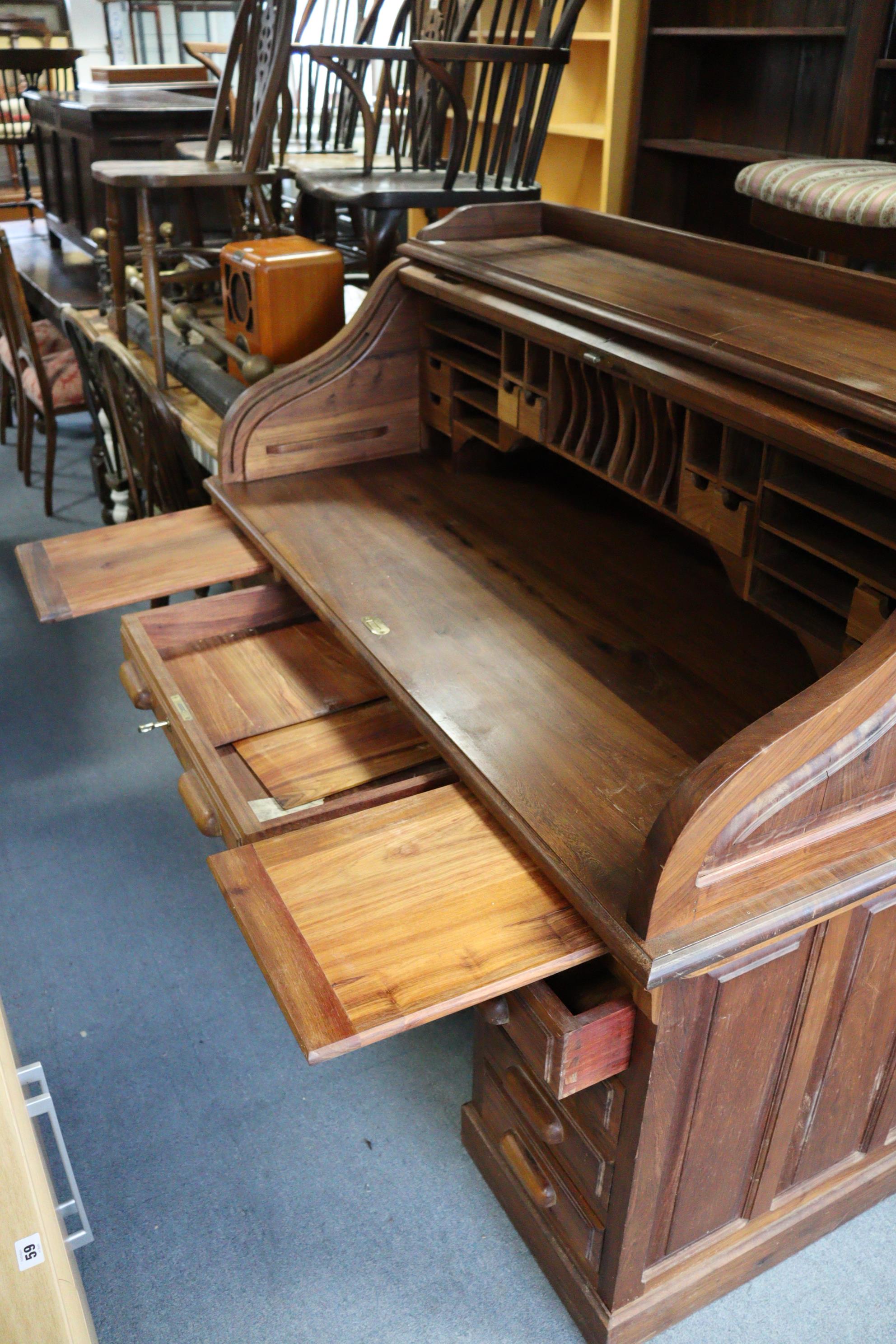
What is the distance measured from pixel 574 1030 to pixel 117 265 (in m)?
2.93

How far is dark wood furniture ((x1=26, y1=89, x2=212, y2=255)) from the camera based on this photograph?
3877mm

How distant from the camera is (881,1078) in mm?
1375

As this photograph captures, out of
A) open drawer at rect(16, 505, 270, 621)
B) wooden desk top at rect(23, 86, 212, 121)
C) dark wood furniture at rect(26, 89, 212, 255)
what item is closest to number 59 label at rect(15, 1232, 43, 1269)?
open drawer at rect(16, 505, 270, 621)

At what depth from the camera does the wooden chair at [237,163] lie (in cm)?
259

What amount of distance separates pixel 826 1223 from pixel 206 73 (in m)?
6.36

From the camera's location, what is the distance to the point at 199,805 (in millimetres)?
1330

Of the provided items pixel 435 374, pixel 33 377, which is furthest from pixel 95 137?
pixel 435 374

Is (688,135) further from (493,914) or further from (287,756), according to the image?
(493,914)

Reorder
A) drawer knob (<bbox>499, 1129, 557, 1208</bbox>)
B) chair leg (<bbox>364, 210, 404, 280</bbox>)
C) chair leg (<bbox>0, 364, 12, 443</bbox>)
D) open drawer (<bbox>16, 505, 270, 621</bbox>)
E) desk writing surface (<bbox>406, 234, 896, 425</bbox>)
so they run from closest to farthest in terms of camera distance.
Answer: desk writing surface (<bbox>406, 234, 896, 425</bbox>) < drawer knob (<bbox>499, 1129, 557, 1208</bbox>) < open drawer (<bbox>16, 505, 270, 621</bbox>) < chair leg (<bbox>364, 210, 404, 280</bbox>) < chair leg (<bbox>0, 364, 12, 443</bbox>)

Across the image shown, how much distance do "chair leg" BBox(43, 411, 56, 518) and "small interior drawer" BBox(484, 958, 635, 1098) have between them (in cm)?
319

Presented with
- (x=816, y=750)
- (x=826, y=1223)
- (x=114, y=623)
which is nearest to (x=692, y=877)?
(x=816, y=750)

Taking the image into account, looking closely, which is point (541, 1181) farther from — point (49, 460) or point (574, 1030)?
point (49, 460)

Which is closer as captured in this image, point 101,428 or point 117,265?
point 117,265

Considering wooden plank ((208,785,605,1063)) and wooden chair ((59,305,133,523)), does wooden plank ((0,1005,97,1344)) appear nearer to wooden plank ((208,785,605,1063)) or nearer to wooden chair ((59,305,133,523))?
wooden plank ((208,785,605,1063))
